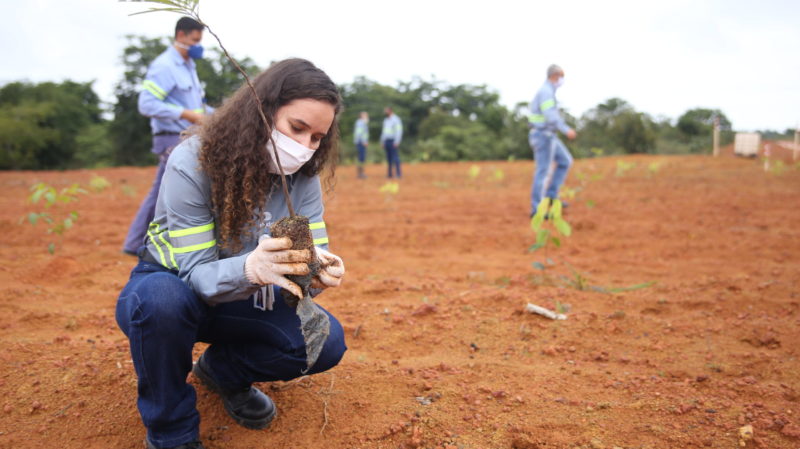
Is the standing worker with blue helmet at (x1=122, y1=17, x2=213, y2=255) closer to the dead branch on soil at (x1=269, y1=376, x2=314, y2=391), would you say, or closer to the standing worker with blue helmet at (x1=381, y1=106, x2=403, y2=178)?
the dead branch on soil at (x1=269, y1=376, x2=314, y2=391)

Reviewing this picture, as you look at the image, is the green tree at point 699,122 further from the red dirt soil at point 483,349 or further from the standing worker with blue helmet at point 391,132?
the red dirt soil at point 483,349

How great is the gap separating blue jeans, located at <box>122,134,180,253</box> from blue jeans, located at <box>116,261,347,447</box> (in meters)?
1.70

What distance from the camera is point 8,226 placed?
15.6 ft

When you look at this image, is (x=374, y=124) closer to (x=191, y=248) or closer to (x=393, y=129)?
(x=393, y=129)

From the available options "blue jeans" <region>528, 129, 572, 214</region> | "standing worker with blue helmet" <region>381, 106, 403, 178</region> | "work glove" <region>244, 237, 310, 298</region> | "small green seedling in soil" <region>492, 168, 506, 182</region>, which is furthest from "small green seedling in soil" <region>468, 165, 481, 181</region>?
"work glove" <region>244, 237, 310, 298</region>

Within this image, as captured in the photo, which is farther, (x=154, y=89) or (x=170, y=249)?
(x=154, y=89)

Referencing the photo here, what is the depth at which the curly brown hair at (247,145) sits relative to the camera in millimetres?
1547

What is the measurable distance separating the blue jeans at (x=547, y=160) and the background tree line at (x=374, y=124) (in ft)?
35.6

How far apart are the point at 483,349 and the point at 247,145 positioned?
140 centimetres

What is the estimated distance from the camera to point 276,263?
4.49ft

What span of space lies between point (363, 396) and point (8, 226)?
4335 millimetres

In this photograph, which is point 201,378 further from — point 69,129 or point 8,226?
point 69,129

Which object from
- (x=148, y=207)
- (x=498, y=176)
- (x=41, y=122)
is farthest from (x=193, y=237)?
(x=41, y=122)

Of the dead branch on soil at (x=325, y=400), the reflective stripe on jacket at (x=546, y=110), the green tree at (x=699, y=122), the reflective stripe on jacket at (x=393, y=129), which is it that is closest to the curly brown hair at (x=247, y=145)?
the dead branch on soil at (x=325, y=400)
